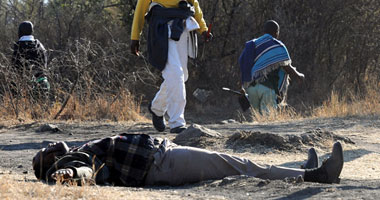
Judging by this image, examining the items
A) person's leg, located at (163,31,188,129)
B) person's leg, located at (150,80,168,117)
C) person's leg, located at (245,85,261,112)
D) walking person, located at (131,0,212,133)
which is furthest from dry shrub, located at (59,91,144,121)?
person's leg, located at (163,31,188,129)

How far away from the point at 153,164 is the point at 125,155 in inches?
8.3

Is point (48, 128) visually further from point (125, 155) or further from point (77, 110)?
point (125, 155)

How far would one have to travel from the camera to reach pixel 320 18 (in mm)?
16688

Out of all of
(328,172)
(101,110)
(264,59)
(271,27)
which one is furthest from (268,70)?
(328,172)

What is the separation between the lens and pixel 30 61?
11.6 m

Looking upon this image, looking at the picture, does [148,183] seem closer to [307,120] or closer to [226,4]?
[307,120]

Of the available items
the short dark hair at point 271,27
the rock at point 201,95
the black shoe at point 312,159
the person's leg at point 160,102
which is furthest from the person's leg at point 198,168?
the rock at point 201,95

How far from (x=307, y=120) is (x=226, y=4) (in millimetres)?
7293

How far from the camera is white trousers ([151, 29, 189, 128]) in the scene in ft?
26.5

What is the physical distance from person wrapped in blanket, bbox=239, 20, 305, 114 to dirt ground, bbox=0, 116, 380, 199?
177 cm

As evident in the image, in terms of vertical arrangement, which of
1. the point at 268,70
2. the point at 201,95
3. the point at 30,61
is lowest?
the point at 201,95

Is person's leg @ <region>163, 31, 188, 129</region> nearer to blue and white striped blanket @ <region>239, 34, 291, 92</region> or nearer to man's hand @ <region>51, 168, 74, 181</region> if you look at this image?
man's hand @ <region>51, 168, 74, 181</region>

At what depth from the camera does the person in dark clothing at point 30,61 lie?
36.6 ft

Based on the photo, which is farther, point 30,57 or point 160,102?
point 30,57
